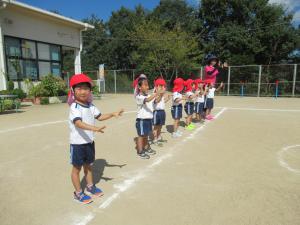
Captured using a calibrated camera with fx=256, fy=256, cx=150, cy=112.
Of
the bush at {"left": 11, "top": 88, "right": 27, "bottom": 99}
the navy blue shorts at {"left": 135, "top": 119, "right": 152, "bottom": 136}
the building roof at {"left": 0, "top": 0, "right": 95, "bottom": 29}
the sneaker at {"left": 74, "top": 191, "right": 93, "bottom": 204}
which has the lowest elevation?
→ the sneaker at {"left": 74, "top": 191, "right": 93, "bottom": 204}

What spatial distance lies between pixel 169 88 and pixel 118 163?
21.4m

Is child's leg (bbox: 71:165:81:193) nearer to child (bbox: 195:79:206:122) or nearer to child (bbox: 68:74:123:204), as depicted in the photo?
child (bbox: 68:74:123:204)

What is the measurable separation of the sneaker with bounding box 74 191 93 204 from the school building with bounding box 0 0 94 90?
39.2 ft

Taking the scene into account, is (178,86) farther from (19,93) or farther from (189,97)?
(19,93)

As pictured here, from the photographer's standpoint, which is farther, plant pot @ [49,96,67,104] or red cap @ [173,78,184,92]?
plant pot @ [49,96,67,104]

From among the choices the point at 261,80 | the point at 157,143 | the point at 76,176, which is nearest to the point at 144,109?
the point at 157,143

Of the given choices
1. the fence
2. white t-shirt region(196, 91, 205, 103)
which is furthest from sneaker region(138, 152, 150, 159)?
the fence

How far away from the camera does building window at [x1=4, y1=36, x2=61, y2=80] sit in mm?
Answer: 13750

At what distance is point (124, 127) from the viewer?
7.63m

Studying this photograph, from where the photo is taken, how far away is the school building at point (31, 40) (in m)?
13.1

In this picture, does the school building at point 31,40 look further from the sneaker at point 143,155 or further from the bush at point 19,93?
the sneaker at point 143,155

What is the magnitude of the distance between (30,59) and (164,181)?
13938mm

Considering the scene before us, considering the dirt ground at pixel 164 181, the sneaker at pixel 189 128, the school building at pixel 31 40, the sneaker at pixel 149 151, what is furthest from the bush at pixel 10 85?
the sneaker at pixel 149 151

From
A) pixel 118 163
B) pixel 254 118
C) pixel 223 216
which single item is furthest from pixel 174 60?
pixel 223 216
